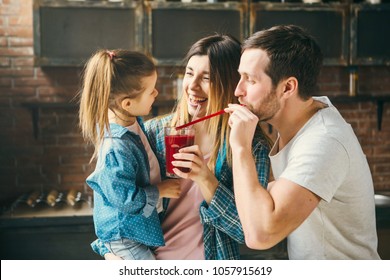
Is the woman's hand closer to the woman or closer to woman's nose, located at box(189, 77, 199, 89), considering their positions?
the woman

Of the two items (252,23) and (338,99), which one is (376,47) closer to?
(338,99)

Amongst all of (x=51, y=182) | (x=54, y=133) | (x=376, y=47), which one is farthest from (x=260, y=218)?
(x=54, y=133)

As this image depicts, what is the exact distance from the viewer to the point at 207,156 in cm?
131

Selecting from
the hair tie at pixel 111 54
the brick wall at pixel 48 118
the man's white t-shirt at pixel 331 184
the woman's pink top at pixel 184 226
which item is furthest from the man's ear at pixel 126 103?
the brick wall at pixel 48 118

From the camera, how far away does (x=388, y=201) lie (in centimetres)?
192

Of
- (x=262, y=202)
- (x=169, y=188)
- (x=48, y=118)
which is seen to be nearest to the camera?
(x=262, y=202)

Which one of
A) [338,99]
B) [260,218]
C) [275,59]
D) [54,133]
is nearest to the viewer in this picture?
[260,218]

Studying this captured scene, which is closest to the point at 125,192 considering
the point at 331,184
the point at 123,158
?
the point at 123,158

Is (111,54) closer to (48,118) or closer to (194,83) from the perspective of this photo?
(194,83)

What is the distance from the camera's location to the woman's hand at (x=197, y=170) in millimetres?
1180

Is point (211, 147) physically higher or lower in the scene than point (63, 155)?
higher

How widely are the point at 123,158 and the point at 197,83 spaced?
271mm

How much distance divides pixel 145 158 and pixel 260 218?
12.7 inches
